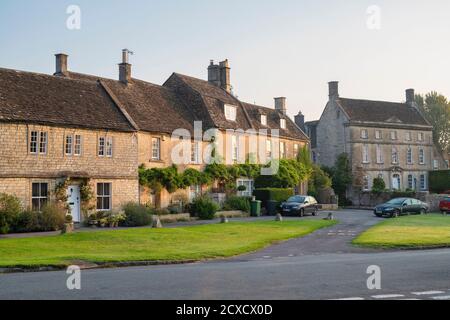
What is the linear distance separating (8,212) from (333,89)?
46.6 m

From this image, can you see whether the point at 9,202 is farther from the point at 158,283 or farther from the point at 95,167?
the point at 158,283

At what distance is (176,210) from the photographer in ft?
117

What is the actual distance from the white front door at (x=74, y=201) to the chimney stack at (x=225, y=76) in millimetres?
23289

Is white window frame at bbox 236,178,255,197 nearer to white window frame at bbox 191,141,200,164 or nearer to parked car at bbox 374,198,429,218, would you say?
white window frame at bbox 191,141,200,164

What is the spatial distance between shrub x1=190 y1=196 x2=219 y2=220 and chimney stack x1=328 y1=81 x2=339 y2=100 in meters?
32.7

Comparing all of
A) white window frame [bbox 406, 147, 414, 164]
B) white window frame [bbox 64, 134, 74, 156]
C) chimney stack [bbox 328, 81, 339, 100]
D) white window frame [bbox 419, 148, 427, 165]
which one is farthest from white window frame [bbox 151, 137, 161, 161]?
white window frame [bbox 419, 148, 427, 165]

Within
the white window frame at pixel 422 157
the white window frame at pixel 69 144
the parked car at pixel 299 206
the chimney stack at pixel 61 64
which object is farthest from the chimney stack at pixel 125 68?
the white window frame at pixel 422 157

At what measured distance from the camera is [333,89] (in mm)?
64125

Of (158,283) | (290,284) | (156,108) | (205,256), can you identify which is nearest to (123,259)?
(205,256)

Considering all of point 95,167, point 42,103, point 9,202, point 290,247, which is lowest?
point 290,247

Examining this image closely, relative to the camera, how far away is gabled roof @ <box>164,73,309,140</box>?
43344 mm

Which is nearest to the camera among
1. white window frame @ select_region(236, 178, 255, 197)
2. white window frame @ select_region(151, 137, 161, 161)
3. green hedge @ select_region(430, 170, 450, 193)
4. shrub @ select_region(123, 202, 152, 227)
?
shrub @ select_region(123, 202, 152, 227)

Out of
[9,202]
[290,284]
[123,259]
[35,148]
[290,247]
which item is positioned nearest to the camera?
[290,284]
